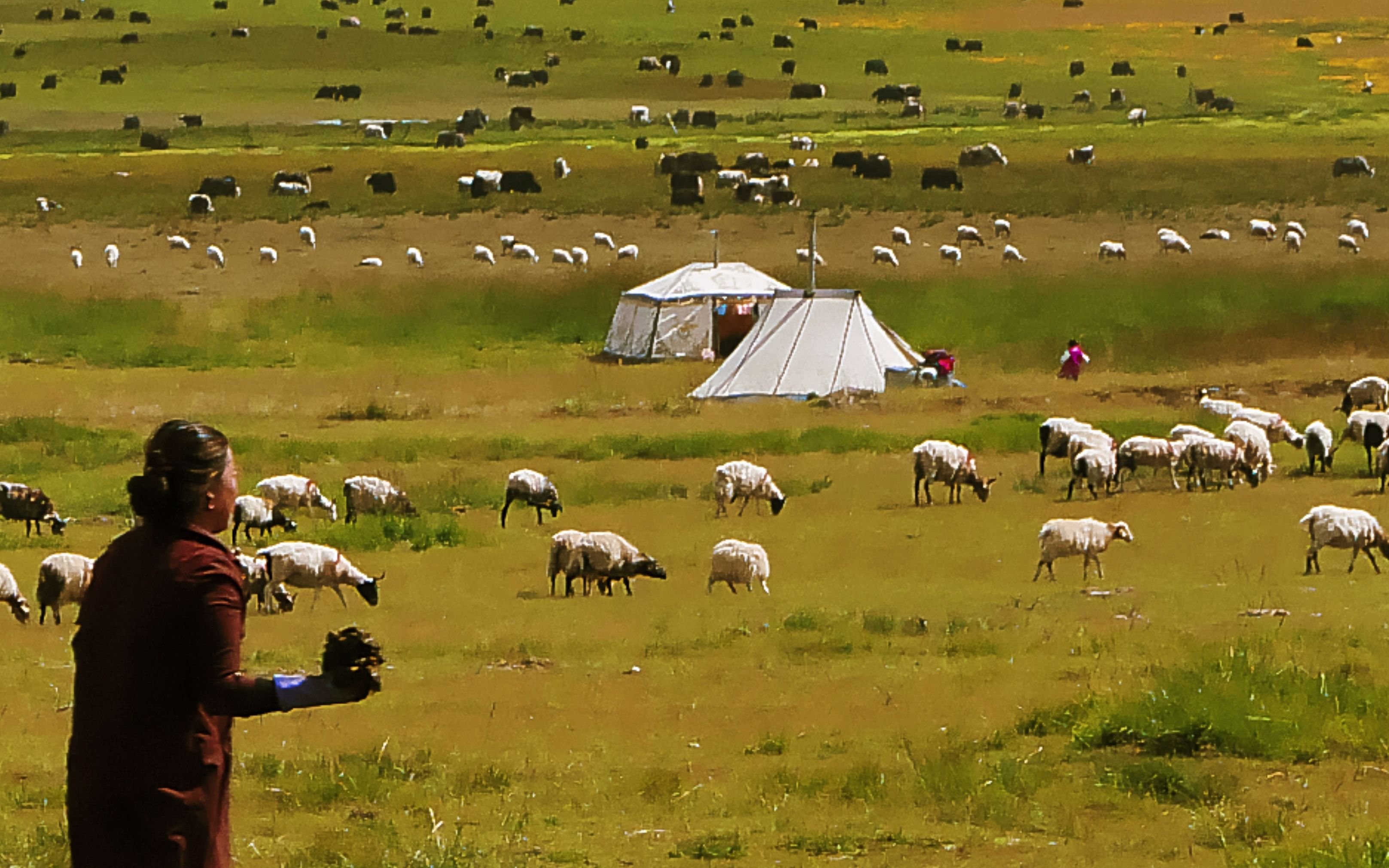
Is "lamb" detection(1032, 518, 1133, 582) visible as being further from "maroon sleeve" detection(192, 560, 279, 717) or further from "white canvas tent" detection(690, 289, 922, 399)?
"white canvas tent" detection(690, 289, 922, 399)

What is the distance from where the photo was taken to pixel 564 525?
895 inches

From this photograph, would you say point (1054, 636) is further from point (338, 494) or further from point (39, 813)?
point (338, 494)

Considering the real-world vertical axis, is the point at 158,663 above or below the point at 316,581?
above

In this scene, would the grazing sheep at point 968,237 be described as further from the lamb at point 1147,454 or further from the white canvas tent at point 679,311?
the lamb at point 1147,454

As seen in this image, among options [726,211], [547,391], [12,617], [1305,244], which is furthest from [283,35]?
[12,617]

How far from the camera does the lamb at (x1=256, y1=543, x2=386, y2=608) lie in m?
17.1

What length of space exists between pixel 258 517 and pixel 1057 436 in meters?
9.89

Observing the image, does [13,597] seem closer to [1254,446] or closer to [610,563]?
[610,563]

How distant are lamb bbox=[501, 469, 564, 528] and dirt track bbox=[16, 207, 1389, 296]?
23880 mm

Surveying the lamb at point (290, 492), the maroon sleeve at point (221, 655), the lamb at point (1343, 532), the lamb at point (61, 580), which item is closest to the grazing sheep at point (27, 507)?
the lamb at point (290, 492)

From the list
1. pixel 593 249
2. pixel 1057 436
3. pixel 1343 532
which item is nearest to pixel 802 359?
pixel 1057 436

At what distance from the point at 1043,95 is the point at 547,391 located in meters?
58.6

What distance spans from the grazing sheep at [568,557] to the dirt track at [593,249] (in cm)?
2852

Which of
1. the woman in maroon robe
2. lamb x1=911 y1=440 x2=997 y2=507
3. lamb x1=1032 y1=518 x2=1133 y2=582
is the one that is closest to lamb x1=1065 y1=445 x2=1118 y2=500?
lamb x1=911 y1=440 x2=997 y2=507
